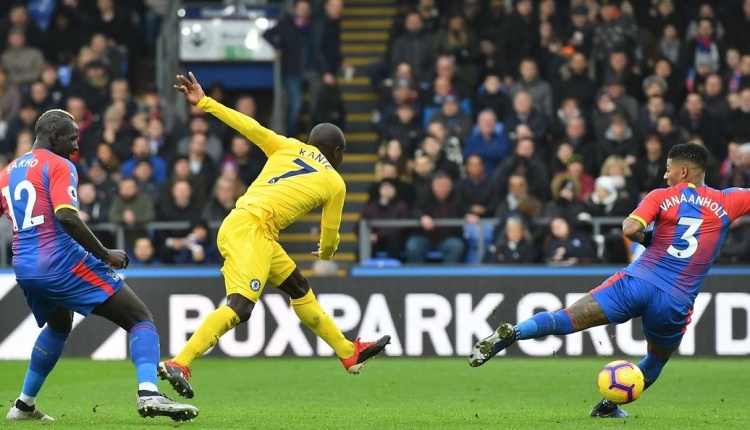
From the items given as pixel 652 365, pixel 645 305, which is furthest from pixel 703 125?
pixel 645 305

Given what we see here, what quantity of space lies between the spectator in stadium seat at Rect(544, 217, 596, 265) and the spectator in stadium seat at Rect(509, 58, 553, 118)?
3036mm

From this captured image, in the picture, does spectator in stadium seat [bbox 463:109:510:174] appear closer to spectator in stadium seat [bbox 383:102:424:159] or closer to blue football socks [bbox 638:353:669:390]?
spectator in stadium seat [bbox 383:102:424:159]

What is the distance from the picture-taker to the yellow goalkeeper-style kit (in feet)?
32.8

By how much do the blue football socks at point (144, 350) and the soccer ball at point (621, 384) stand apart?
10.1ft

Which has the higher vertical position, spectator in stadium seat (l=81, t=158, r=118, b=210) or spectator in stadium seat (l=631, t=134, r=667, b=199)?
spectator in stadium seat (l=631, t=134, r=667, b=199)

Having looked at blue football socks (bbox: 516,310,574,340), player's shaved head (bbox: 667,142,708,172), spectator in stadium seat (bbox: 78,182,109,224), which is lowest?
spectator in stadium seat (bbox: 78,182,109,224)

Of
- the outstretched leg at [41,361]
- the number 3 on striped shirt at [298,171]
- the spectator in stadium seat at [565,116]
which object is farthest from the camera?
the spectator in stadium seat at [565,116]

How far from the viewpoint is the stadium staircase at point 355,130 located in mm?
20406

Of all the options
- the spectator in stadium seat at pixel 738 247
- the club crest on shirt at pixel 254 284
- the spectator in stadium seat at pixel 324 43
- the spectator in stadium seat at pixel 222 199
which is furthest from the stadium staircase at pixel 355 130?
the club crest on shirt at pixel 254 284

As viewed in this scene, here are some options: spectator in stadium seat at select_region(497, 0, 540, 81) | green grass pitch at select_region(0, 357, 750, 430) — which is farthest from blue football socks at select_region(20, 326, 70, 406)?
spectator in stadium seat at select_region(497, 0, 540, 81)

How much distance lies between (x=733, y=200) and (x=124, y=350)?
28.8ft

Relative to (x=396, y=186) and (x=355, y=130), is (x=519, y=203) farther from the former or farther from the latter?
(x=355, y=130)

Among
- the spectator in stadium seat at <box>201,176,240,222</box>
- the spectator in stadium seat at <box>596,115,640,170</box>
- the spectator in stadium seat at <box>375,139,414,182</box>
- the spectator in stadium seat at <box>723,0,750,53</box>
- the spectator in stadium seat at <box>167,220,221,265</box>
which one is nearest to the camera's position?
the spectator in stadium seat at <box>167,220,221,265</box>

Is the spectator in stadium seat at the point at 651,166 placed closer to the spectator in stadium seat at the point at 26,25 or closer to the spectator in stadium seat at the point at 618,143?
the spectator in stadium seat at the point at 618,143
